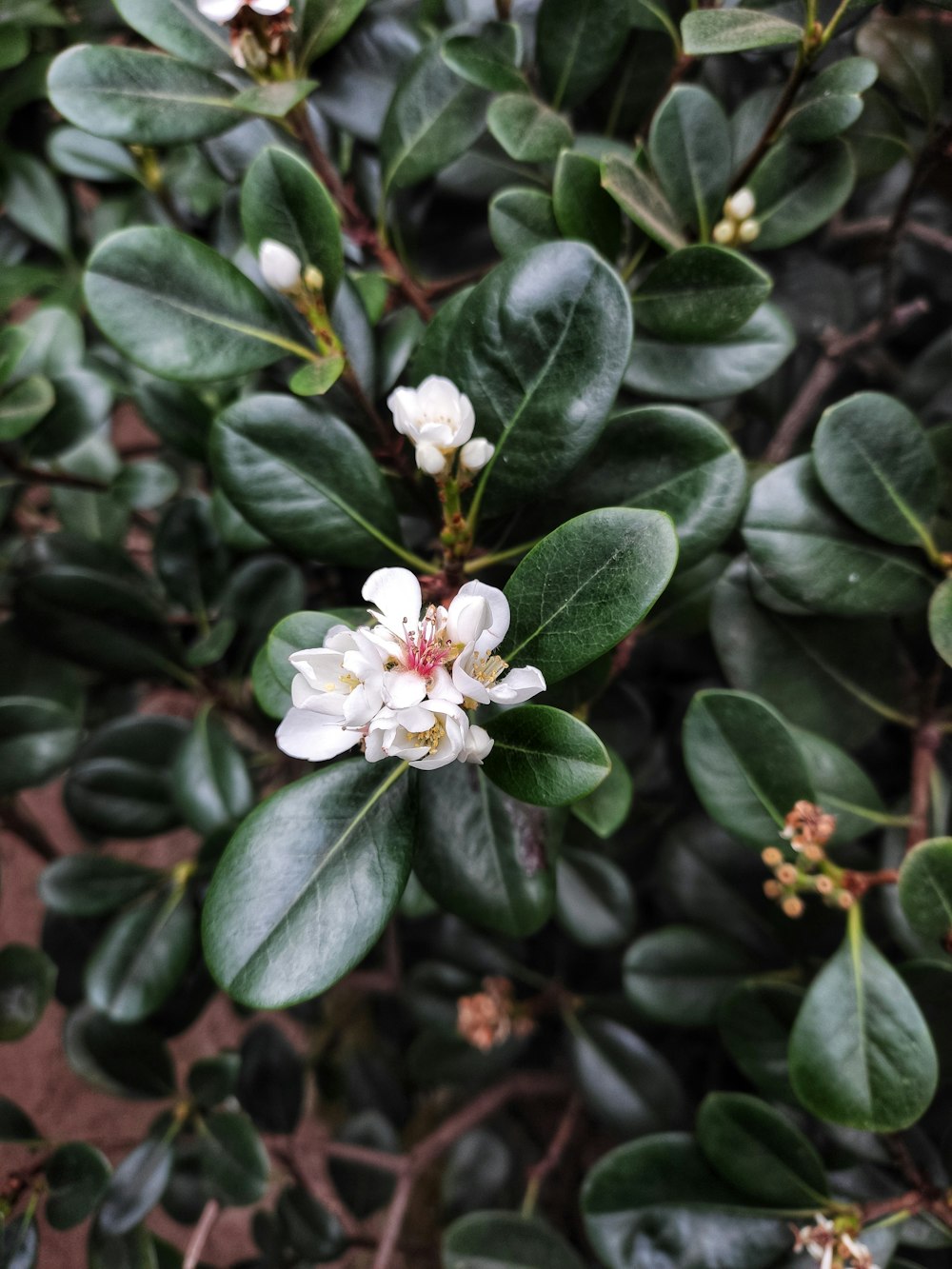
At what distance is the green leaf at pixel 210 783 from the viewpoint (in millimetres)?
960

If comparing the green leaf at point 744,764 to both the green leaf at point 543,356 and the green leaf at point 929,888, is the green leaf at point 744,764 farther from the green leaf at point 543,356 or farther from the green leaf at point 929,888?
the green leaf at point 543,356

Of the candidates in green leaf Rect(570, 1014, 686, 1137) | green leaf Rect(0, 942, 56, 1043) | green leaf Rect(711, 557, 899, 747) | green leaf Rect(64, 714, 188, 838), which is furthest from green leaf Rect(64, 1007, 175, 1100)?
green leaf Rect(711, 557, 899, 747)

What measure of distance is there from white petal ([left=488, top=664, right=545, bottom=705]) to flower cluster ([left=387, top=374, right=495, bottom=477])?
0.18 metres

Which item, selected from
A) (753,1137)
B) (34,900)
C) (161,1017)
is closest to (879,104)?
(753,1137)

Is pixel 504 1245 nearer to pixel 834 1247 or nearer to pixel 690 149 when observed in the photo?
pixel 834 1247

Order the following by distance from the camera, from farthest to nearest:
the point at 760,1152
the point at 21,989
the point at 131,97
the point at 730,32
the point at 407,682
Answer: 1. the point at 21,989
2. the point at 760,1152
3. the point at 131,97
4. the point at 730,32
5. the point at 407,682

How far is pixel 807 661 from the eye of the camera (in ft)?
2.95

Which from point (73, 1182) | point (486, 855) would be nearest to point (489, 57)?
point (486, 855)

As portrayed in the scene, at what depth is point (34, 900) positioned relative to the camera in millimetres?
1538

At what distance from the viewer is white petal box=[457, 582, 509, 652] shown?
574mm

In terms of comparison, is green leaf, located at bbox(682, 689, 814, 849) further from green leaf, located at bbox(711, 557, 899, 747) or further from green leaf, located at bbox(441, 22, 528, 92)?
green leaf, located at bbox(441, 22, 528, 92)

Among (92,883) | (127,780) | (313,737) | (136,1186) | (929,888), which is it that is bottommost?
(136,1186)

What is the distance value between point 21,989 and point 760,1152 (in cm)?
90

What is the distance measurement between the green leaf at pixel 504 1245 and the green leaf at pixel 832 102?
1.26 metres
